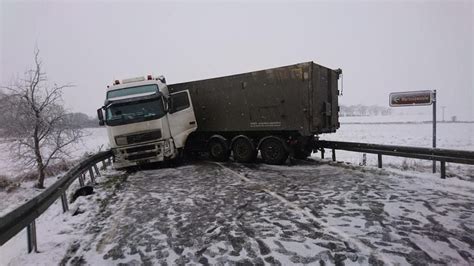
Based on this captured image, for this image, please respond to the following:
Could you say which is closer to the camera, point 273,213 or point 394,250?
point 394,250

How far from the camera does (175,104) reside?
13047mm

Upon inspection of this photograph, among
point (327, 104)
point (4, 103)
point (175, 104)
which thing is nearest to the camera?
point (327, 104)

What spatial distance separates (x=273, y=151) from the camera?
11844 mm

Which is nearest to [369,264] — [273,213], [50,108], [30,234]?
[273,213]

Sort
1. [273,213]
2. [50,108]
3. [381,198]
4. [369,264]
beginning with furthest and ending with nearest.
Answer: [50,108] < [381,198] < [273,213] < [369,264]

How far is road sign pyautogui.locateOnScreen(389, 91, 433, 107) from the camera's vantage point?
10.3 metres

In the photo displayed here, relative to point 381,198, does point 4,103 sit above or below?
above

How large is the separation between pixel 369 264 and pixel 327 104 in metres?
8.79

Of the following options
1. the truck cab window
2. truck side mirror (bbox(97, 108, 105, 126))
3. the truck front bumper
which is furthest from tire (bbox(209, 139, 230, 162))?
truck side mirror (bbox(97, 108, 105, 126))

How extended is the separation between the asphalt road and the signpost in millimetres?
3315

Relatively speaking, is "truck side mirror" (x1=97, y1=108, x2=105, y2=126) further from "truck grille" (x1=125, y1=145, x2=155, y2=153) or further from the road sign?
the road sign

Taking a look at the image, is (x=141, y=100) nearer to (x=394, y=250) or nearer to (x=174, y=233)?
(x=174, y=233)

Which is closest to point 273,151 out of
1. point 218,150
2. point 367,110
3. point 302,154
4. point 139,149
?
point 302,154

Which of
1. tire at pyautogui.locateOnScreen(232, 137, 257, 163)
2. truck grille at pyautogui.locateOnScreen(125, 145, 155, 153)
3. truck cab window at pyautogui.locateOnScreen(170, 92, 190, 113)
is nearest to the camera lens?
truck grille at pyautogui.locateOnScreen(125, 145, 155, 153)
